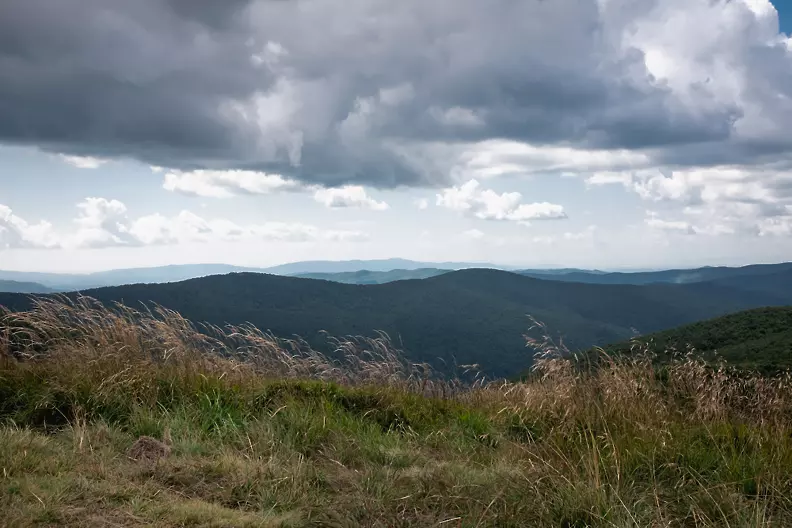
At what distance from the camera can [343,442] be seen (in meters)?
5.16

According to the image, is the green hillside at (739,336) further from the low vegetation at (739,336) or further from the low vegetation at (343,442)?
the low vegetation at (343,442)

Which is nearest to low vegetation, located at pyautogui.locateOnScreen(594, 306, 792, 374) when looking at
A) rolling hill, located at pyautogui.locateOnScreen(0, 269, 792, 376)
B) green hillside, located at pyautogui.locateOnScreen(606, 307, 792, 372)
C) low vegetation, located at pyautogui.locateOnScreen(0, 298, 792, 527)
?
green hillside, located at pyautogui.locateOnScreen(606, 307, 792, 372)

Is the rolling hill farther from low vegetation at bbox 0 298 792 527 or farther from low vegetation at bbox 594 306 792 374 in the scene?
low vegetation at bbox 0 298 792 527

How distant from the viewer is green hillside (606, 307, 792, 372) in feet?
132

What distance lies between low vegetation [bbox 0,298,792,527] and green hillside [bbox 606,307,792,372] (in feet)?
121

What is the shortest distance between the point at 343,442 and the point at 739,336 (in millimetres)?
59400

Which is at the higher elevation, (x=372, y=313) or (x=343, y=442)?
(x=343, y=442)

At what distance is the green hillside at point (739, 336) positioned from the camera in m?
40.4

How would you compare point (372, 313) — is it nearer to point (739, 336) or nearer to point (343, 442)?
point (739, 336)

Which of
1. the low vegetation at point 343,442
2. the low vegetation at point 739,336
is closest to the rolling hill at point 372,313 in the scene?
the low vegetation at point 739,336

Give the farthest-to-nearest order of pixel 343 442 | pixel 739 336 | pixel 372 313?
pixel 372 313 < pixel 739 336 < pixel 343 442

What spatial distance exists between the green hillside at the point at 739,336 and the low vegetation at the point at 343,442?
121 feet

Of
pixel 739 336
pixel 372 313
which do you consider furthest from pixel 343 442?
pixel 372 313

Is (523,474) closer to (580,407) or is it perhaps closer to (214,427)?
(580,407)
